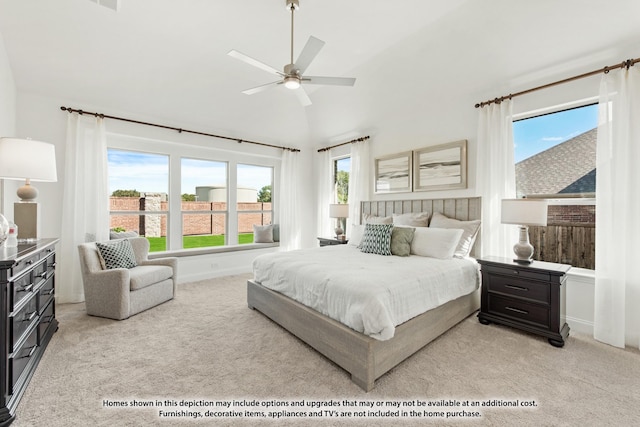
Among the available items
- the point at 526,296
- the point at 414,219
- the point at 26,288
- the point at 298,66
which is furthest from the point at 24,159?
the point at 526,296

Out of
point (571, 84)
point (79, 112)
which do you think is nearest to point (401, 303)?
point (571, 84)

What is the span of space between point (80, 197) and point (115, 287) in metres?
1.56

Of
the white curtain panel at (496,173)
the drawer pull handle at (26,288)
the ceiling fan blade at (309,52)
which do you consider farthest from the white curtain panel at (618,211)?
the drawer pull handle at (26,288)

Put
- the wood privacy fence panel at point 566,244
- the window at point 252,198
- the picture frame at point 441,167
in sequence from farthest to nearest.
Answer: the window at point 252,198, the picture frame at point 441,167, the wood privacy fence panel at point 566,244

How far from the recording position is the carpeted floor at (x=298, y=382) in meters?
1.65

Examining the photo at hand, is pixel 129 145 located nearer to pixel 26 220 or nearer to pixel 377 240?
pixel 26 220

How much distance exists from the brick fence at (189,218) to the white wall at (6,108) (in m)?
1.22

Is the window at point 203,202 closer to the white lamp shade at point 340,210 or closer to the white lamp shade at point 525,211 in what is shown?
the white lamp shade at point 340,210

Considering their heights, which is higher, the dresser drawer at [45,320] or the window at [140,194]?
the window at [140,194]

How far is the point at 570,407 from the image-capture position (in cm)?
172

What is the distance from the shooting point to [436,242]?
317 cm

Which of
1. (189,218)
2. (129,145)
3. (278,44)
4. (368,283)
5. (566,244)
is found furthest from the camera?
(189,218)

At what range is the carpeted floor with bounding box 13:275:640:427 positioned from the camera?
5.43ft

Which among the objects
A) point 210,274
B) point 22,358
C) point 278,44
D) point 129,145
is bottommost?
point 210,274
